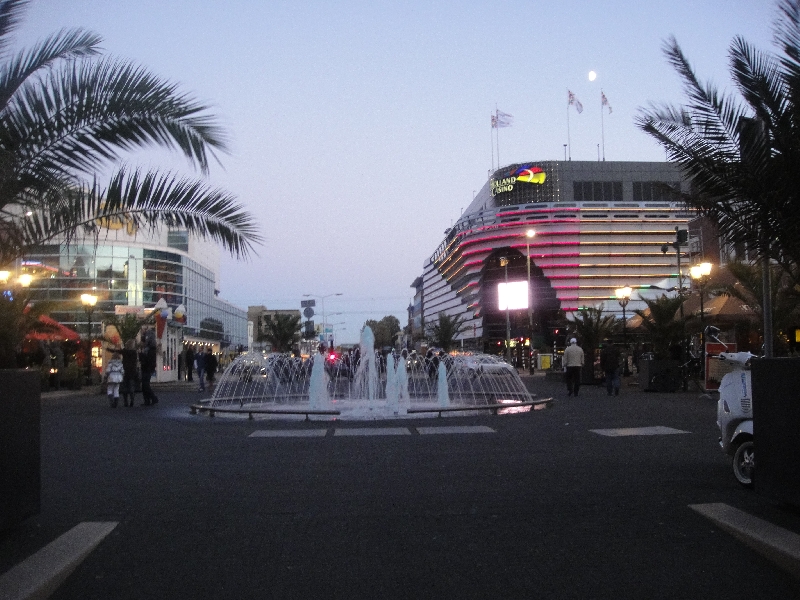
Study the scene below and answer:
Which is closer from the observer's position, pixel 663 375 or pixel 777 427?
pixel 777 427

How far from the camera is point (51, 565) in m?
5.14

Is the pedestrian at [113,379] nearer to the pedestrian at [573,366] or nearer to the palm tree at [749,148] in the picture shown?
the pedestrian at [573,366]

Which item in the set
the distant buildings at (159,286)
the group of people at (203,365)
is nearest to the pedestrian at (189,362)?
the group of people at (203,365)

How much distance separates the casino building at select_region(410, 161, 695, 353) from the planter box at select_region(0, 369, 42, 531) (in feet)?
427

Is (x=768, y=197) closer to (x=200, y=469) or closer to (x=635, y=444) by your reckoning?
(x=635, y=444)

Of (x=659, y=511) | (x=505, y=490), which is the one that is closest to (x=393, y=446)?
(x=505, y=490)

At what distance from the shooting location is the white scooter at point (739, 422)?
782cm

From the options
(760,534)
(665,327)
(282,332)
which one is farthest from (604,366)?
(282,332)

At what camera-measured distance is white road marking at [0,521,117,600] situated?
463 centimetres

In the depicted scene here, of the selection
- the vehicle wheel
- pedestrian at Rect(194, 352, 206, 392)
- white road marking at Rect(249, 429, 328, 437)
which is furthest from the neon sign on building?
the vehicle wheel

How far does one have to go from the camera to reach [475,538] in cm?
602

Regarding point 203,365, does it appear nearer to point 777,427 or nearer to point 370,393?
point 370,393

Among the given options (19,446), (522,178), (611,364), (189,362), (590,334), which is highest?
(522,178)

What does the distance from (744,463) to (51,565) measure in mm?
6067
